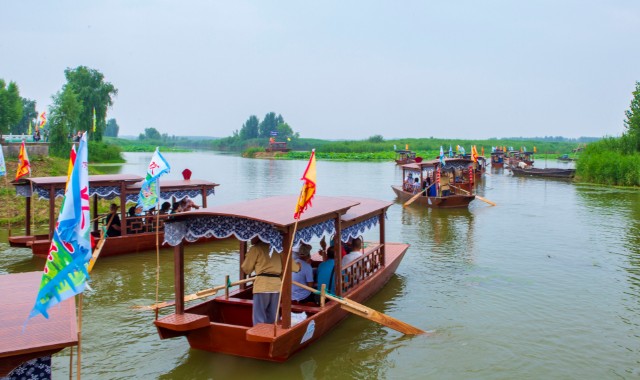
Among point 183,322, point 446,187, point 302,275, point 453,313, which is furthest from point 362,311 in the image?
point 446,187

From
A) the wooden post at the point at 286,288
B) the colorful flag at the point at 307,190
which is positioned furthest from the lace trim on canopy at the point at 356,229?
the colorful flag at the point at 307,190

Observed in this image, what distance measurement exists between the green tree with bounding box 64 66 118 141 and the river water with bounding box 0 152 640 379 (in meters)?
42.0

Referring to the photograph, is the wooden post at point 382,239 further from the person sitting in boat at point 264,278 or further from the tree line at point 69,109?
the tree line at point 69,109

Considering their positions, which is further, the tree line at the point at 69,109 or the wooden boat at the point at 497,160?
the wooden boat at the point at 497,160

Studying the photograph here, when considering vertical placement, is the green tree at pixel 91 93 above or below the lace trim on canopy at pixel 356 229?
above

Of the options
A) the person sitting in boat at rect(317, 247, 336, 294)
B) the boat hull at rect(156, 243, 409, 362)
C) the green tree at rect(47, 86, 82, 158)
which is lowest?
the boat hull at rect(156, 243, 409, 362)

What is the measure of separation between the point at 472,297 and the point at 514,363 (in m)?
3.02

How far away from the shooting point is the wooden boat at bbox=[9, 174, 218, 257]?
41.3ft

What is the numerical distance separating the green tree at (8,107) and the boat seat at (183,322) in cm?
3542

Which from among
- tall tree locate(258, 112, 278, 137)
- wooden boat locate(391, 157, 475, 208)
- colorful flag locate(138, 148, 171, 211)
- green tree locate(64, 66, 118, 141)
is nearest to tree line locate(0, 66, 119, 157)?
green tree locate(64, 66, 118, 141)

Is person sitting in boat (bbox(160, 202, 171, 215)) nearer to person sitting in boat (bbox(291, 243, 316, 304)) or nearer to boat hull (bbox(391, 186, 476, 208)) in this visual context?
person sitting in boat (bbox(291, 243, 316, 304))

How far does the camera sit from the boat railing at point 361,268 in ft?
30.2

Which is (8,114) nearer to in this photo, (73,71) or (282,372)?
(73,71)

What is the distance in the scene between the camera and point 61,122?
36.8 m
